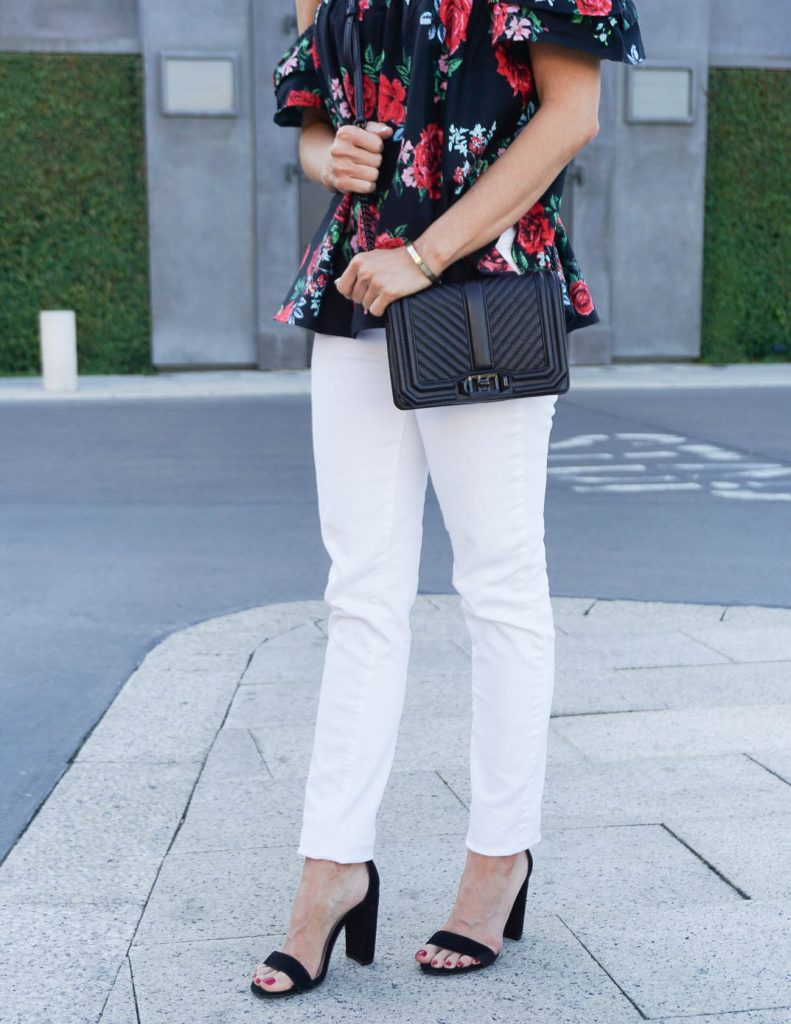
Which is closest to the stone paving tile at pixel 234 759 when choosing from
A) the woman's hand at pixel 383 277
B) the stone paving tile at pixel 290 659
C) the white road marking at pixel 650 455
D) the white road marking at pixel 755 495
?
the stone paving tile at pixel 290 659

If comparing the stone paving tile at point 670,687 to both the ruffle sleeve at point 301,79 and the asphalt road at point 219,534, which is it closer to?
the asphalt road at point 219,534

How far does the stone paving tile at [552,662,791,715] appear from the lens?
375 centimetres

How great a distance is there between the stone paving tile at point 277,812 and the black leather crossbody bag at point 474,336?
110 cm

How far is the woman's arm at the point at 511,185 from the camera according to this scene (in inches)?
81.5

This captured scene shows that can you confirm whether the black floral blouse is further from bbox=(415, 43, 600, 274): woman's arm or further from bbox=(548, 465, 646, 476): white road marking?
bbox=(548, 465, 646, 476): white road marking

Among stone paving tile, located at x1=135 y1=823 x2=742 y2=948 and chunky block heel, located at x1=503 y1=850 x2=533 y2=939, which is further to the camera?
stone paving tile, located at x1=135 y1=823 x2=742 y2=948

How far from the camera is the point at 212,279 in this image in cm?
1645

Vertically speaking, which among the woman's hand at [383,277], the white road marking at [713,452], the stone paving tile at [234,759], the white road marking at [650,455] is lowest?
the white road marking at [650,455]

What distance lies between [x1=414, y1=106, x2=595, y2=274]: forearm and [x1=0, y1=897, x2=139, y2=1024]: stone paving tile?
1.22 metres

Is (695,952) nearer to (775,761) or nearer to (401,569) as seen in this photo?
(401,569)

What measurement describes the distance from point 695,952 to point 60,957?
3.36ft

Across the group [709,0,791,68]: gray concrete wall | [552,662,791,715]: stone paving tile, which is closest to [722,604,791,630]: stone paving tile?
[552,662,791,715]: stone paving tile

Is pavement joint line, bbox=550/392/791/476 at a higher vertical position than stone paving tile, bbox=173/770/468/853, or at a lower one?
lower

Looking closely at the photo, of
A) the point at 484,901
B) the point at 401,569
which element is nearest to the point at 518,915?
the point at 484,901
